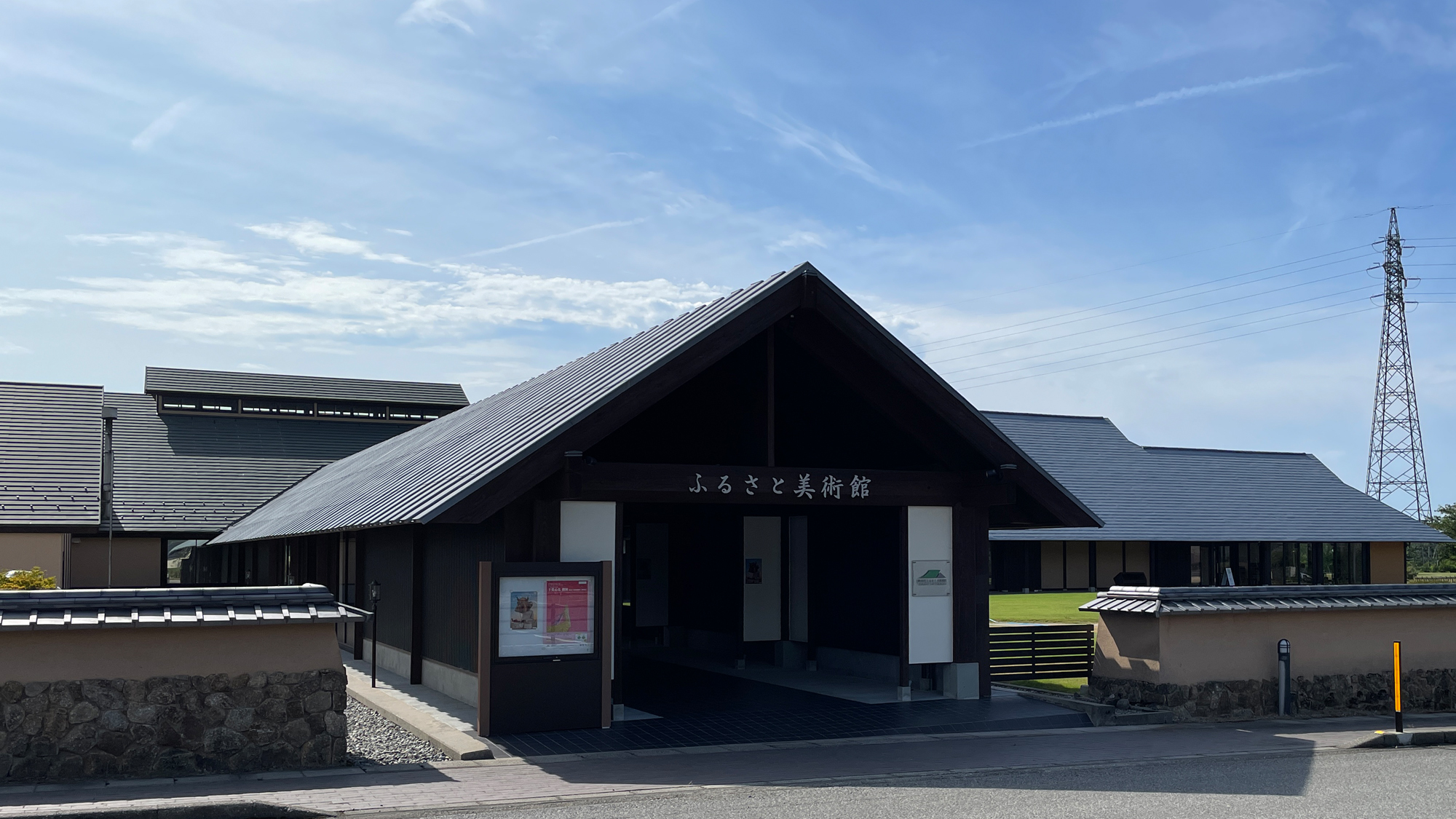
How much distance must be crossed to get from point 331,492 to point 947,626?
41.3 feet

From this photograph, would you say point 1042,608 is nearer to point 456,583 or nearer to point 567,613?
point 456,583

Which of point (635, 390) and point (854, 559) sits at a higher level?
point (635, 390)

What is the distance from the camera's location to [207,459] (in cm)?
3462

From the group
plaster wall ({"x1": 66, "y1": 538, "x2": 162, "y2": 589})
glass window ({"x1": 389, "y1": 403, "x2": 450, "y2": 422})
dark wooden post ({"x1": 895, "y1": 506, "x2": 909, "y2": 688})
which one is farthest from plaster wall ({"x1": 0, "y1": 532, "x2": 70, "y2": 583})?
dark wooden post ({"x1": 895, "y1": 506, "x2": 909, "y2": 688})

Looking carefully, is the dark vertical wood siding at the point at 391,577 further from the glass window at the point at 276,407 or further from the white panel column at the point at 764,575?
the glass window at the point at 276,407

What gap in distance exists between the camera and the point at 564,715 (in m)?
12.6

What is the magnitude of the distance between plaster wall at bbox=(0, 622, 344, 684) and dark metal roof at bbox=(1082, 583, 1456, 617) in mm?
9261

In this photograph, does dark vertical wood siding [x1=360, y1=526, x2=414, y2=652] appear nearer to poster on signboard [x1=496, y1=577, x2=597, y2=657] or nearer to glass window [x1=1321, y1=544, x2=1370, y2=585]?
poster on signboard [x1=496, y1=577, x2=597, y2=657]

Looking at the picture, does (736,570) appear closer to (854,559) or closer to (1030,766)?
(854,559)

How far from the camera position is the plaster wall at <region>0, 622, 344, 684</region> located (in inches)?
388

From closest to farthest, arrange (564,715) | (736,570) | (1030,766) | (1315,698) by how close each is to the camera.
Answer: (1030,766) < (564,715) < (1315,698) < (736,570)

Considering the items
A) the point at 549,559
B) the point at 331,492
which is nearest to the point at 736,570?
the point at 549,559

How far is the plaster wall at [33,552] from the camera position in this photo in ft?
75.6

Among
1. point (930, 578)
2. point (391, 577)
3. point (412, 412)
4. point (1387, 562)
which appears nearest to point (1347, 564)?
point (1387, 562)
